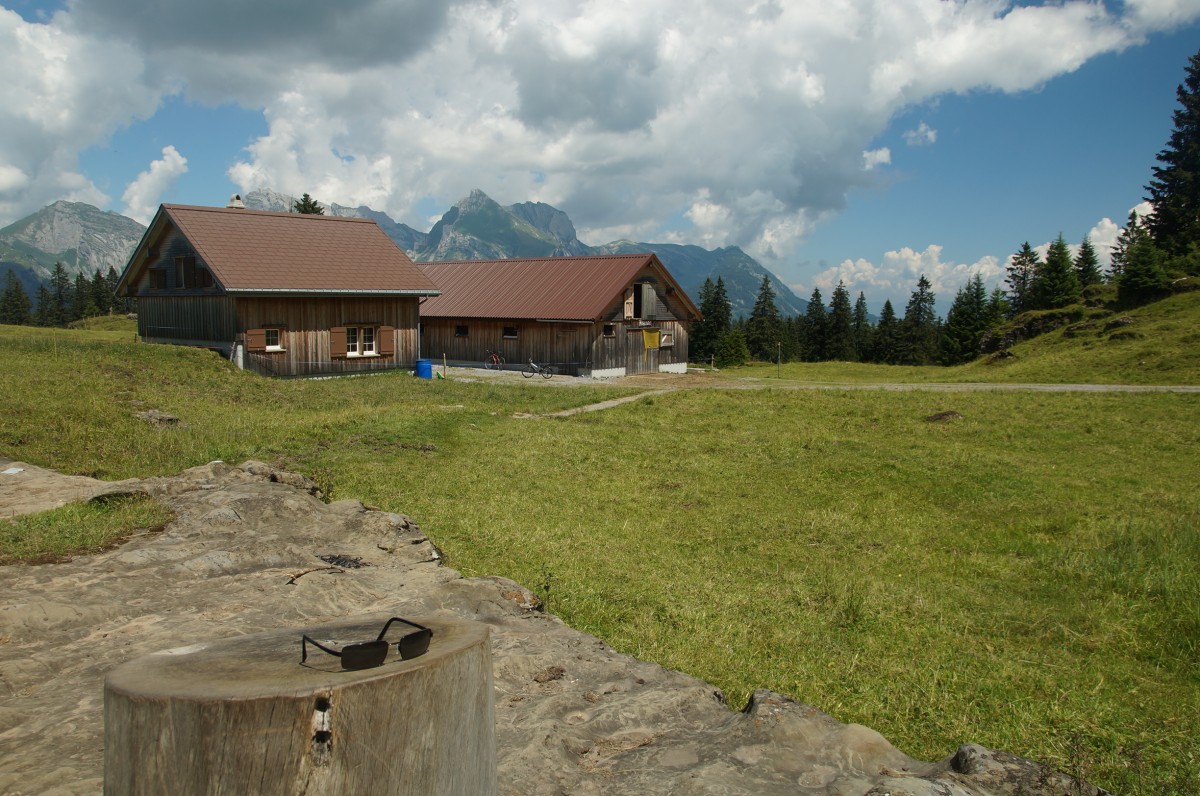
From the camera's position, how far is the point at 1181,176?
56969 mm

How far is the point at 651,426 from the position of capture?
70.7 ft

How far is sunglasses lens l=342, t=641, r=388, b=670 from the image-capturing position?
2.46 meters

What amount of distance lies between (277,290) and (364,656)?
104 feet

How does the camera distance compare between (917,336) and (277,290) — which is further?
(917,336)

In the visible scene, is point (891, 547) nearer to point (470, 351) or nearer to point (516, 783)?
point (516, 783)

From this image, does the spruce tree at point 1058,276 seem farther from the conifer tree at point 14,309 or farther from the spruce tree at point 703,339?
the conifer tree at point 14,309

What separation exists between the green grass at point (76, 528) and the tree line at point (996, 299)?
112 ft

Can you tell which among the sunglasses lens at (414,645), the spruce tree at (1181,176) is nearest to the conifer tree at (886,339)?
the spruce tree at (1181,176)

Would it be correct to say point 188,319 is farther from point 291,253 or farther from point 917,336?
point 917,336

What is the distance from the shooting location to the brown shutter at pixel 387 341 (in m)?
35.3

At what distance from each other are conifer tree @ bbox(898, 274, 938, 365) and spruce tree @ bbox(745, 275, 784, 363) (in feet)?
51.8

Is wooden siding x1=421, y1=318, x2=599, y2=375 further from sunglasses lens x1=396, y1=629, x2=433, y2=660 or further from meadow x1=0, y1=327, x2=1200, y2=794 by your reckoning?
sunglasses lens x1=396, y1=629, x2=433, y2=660

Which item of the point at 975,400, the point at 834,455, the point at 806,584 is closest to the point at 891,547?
the point at 806,584

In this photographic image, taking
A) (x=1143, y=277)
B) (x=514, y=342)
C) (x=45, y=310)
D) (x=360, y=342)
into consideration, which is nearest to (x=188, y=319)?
(x=360, y=342)
